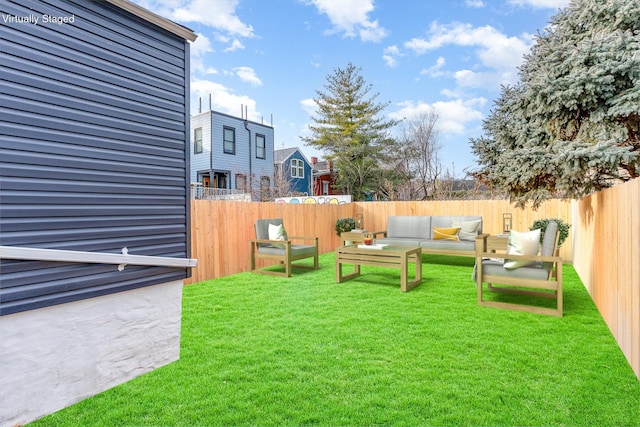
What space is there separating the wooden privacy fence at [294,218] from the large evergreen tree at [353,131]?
786 cm

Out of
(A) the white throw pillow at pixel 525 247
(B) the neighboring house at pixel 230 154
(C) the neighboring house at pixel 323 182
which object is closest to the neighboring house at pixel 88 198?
(A) the white throw pillow at pixel 525 247

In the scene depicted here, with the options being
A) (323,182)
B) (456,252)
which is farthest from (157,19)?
(323,182)

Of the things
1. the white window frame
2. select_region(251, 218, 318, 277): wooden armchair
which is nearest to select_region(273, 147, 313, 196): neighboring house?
the white window frame

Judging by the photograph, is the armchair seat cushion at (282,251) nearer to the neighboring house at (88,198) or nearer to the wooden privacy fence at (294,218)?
the wooden privacy fence at (294,218)

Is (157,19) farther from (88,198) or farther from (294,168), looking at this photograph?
(294,168)

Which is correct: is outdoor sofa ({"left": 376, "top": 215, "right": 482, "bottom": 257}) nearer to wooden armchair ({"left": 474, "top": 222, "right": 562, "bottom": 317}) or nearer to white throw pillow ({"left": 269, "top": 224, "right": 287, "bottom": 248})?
white throw pillow ({"left": 269, "top": 224, "right": 287, "bottom": 248})

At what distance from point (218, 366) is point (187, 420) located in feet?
2.31

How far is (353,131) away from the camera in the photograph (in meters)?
18.7

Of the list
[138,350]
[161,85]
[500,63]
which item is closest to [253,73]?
[500,63]

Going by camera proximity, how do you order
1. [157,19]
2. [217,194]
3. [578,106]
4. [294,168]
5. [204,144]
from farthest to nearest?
[294,168]
[204,144]
[217,194]
[578,106]
[157,19]

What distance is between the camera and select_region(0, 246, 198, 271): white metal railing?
2037 mm

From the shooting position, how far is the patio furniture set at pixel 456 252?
→ 4.22 m

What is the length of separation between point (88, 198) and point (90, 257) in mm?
406

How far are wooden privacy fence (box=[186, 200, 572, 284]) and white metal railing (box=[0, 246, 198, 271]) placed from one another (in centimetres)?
308
